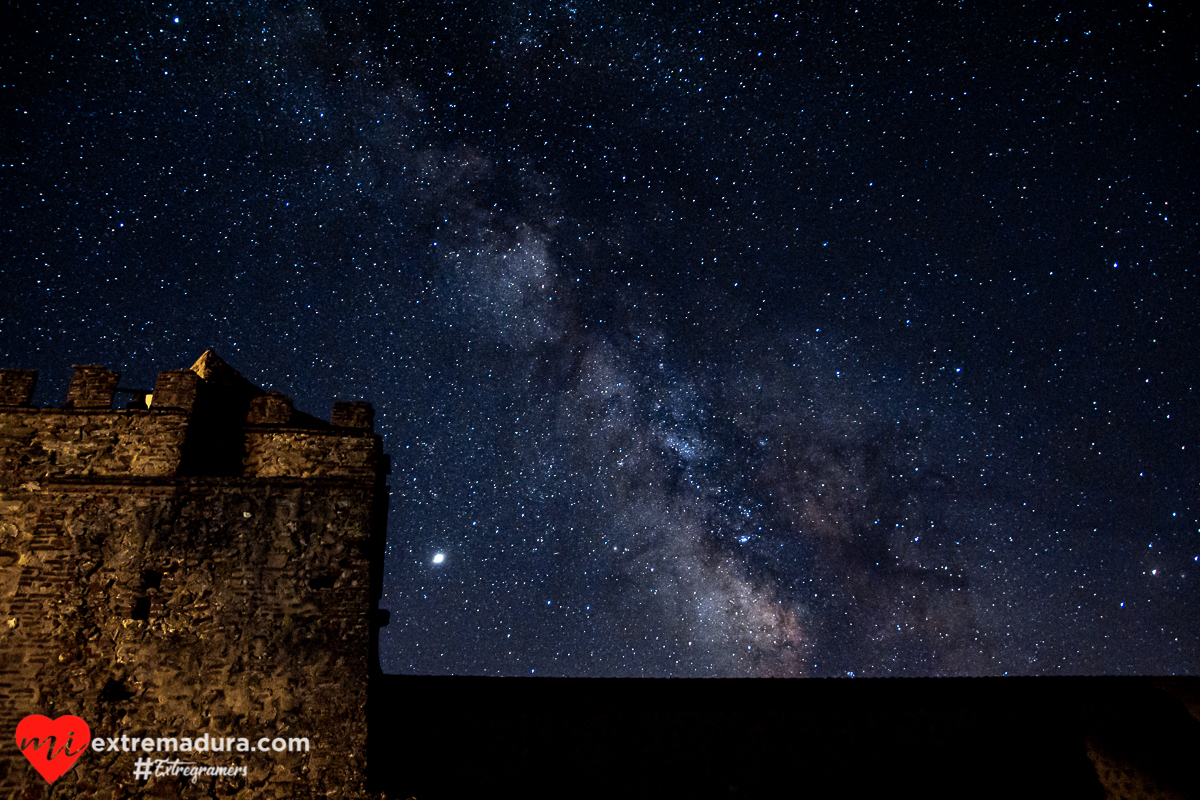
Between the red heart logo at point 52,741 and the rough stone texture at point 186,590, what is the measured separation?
3.5 inches

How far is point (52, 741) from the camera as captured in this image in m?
6.55

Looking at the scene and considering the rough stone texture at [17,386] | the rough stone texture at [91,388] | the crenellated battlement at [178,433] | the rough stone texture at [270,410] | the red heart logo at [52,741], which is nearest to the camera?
the red heart logo at [52,741]

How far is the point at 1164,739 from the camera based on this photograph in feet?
36.5

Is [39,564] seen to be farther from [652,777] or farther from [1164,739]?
[1164,739]

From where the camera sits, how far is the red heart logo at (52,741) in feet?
21.1

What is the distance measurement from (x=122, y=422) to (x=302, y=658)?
13.9 ft

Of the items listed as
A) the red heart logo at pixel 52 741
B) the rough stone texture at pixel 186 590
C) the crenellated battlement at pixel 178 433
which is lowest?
the red heart logo at pixel 52 741

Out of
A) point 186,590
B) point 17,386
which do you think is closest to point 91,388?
point 17,386

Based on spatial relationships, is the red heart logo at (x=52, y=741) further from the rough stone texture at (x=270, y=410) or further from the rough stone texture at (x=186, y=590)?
the rough stone texture at (x=270, y=410)

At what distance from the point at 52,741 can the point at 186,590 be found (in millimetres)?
1859

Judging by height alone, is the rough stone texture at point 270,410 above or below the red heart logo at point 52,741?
above

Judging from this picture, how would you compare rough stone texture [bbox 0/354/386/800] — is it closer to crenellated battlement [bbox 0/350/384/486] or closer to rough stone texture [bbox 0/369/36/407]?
crenellated battlement [bbox 0/350/384/486]

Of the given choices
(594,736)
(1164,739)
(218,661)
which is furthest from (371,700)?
(1164,739)

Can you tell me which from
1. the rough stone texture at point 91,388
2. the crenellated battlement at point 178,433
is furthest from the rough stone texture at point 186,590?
the rough stone texture at point 91,388
